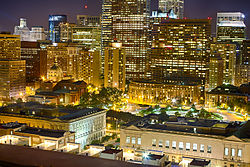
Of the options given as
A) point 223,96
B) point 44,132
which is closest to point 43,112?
point 44,132

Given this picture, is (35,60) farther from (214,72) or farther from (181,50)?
(214,72)

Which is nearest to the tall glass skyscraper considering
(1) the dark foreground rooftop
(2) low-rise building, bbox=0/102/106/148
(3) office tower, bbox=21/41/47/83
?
(3) office tower, bbox=21/41/47/83

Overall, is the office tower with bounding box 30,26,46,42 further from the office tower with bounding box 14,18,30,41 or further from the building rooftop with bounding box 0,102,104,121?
the building rooftop with bounding box 0,102,104,121

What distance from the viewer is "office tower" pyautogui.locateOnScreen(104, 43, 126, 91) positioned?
91.1 m

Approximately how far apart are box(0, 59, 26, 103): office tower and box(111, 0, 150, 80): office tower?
1760 inches

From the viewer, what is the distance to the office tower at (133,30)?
12700 centimetres

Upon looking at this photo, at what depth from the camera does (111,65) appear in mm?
92188

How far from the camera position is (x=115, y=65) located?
9162 centimetres

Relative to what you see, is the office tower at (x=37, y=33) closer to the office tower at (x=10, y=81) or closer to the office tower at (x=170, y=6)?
the office tower at (x=170, y=6)

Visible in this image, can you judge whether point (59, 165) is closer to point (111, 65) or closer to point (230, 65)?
point (111, 65)

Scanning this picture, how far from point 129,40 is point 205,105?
48.5 metres

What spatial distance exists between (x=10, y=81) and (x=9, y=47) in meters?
20.9

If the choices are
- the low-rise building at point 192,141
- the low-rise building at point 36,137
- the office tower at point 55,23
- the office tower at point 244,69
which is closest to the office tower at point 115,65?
the office tower at point 244,69

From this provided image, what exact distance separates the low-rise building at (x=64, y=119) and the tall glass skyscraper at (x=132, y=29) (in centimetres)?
7390
